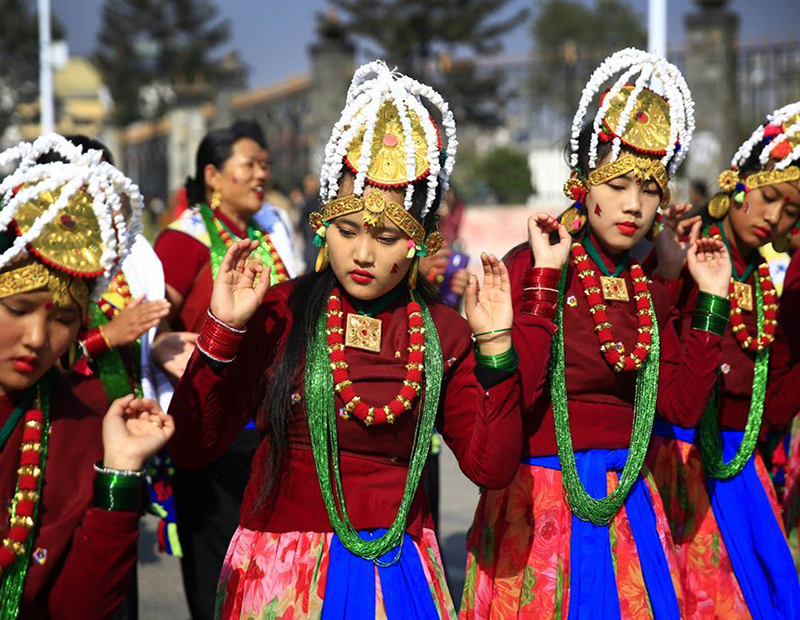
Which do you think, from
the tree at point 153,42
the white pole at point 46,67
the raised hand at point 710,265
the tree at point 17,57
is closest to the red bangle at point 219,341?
the raised hand at point 710,265

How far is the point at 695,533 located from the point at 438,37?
24.7 meters

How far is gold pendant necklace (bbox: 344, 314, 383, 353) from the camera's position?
10.4 feet

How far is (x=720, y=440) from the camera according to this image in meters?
4.42

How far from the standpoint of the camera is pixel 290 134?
22.1 m

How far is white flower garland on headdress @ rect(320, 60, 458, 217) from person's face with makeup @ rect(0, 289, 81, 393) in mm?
903

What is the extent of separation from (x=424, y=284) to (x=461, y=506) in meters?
4.41

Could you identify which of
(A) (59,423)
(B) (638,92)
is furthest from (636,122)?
(A) (59,423)

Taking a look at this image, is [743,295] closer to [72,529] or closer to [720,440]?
[720,440]

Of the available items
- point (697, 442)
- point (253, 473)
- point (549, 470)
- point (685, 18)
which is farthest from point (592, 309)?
point (685, 18)

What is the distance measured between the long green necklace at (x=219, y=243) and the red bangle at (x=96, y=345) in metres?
1.57

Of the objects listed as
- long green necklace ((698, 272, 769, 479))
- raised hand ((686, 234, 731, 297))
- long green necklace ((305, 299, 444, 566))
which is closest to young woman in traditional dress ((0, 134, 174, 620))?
long green necklace ((305, 299, 444, 566))

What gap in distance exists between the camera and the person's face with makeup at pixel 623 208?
3729mm

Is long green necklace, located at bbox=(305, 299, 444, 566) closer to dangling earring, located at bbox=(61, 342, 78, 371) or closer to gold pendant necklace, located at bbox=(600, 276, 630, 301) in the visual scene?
dangling earring, located at bbox=(61, 342, 78, 371)

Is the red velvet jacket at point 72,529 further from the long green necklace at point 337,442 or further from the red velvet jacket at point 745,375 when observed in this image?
the red velvet jacket at point 745,375
